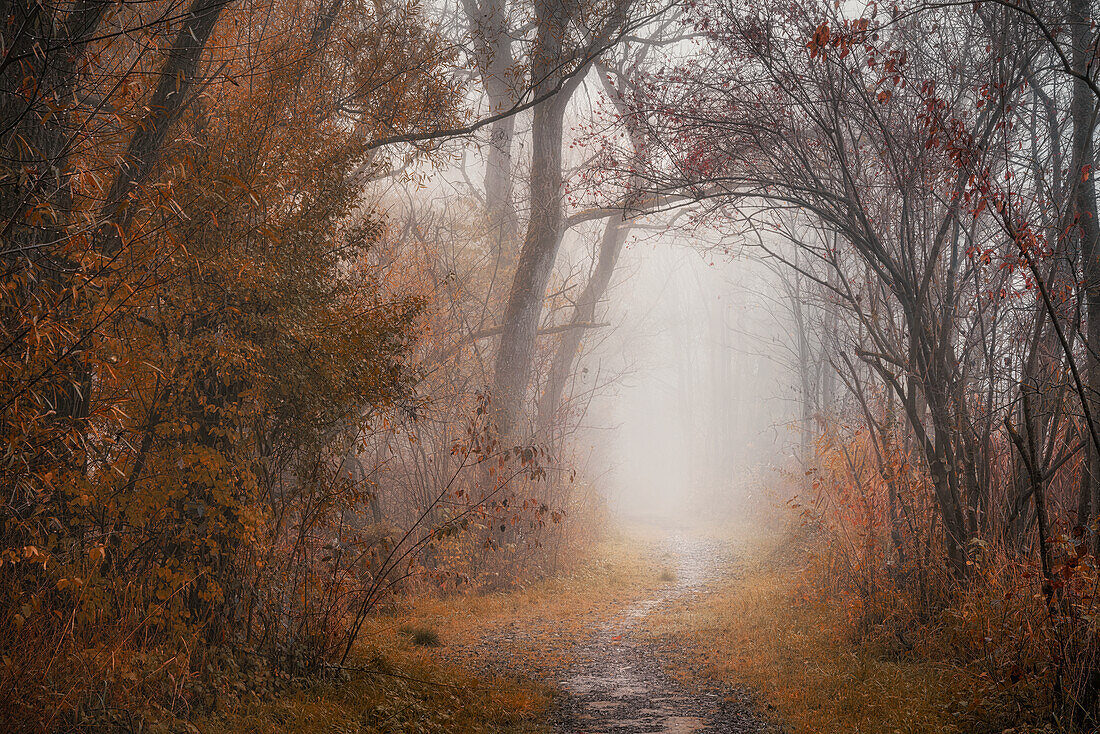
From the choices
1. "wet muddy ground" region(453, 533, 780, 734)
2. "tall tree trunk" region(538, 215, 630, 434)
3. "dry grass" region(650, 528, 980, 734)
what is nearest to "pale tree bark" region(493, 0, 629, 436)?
"tall tree trunk" region(538, 215, 630, 434)

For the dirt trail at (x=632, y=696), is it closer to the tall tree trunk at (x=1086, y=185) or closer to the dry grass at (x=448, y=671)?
the dry grass at (x=448, y=671)

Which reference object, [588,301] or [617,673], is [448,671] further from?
[588,301]

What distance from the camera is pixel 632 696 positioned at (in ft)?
19.5

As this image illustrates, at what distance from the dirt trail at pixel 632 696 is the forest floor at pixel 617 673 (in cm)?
2

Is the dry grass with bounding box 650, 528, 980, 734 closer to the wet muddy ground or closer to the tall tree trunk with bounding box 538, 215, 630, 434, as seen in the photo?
the wet muddy ground

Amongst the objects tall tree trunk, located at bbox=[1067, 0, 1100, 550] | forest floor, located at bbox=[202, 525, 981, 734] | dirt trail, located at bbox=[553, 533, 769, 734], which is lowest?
dirt trail, located at bbox=[553, 533, 769, 734]

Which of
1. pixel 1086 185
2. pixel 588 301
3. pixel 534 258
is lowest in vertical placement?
pixel 1086 185

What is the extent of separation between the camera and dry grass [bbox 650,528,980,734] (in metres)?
4.74

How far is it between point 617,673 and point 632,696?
30.7 inches

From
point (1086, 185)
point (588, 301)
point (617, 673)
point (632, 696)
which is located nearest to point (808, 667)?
point (632, 696)

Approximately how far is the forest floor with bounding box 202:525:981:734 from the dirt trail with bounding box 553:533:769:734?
17mm

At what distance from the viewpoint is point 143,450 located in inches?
179

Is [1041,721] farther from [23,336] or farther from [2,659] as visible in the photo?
[23,336]

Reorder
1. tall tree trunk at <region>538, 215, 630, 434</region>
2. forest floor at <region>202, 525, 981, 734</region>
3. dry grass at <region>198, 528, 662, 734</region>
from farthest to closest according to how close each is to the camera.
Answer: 1. tall tree trunk at <region>538, 215, 630, 434</region>
2. forest floor at <region>202, 525, 981, 734</region>
3. dry grass at <region>198, 528, 662, 734</region>
